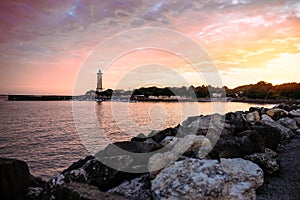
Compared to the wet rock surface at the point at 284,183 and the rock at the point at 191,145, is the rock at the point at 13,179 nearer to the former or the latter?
the rock at the point at 191,145

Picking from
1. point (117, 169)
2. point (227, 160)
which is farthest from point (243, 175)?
point (117, 169)

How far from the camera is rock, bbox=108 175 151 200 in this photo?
15.1ft

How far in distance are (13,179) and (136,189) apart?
1.93 meters

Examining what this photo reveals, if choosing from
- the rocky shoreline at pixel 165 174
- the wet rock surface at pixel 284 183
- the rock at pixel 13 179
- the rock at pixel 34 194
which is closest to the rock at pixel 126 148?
the rocky shoreline at pixel 165 174

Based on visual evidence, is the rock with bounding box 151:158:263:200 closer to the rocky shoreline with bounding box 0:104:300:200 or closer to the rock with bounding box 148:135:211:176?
the rocky shoreline with bounding box 0:104:300:200

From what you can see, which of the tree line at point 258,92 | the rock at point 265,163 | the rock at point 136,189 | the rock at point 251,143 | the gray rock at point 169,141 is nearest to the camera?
the rock at point 136,189

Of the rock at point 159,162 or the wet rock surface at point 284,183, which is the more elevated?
the rock at point 159,162

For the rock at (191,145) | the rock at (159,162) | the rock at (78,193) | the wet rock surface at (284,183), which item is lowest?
the wet rock surface at (284,183)

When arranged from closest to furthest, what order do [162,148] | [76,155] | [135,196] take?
[135,196], [162,148], [76,155]

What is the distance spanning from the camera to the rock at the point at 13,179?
4035 mm

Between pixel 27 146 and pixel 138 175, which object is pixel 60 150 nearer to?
pixel 27 146

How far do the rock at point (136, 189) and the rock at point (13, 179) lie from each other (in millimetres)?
1363

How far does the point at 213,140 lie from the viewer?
669 centimetres

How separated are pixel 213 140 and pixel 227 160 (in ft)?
4.42
